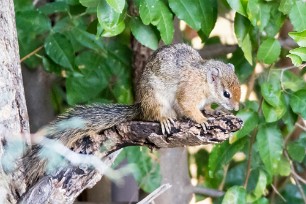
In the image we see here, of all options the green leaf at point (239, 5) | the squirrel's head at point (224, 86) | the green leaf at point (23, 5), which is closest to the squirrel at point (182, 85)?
the squirrel's head at point (224, 86)

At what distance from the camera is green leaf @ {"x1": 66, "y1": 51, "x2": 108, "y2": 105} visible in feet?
6.89

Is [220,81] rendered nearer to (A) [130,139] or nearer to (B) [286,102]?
(B) [286,102]

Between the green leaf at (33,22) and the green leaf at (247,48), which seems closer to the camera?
the green leaf at (247,48)

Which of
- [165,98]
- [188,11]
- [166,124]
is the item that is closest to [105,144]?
[166,124]

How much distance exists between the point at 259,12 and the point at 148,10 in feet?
0.83

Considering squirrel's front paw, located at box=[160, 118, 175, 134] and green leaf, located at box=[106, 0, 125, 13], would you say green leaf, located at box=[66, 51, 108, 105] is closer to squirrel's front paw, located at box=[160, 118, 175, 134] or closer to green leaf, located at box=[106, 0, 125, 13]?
squirrel's front paw, located at box=[160, 118, 175, 134]

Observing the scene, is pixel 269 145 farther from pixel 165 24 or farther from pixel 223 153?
pixel 165 24

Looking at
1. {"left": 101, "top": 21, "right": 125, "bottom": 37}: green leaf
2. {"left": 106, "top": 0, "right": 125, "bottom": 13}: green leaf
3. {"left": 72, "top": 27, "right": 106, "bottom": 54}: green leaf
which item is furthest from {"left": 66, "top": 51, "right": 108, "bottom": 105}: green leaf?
{"left": 106, "top": 0, "right": 125, "bottom": 13}: green leaf

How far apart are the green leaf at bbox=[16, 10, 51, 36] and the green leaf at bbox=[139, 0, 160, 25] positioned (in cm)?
42

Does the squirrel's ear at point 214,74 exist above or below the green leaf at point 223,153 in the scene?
above

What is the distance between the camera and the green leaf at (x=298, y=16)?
5.42 ft

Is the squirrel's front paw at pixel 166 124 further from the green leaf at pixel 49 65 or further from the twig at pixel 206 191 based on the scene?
the twig at pixel 206 191

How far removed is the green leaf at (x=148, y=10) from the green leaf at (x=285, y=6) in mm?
279

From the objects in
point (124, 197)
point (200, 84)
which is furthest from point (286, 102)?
point (124, 197)
